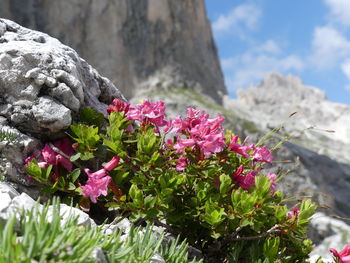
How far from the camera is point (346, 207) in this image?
19.3 m

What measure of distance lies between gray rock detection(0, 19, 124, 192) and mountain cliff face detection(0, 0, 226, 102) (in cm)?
3162

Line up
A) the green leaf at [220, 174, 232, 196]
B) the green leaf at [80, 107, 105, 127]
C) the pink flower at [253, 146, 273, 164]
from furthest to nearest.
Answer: the green leaf at [80, 107, 105, 127], the pink flower at [253, 146, 273, 164], the green leaf at [220, 174, 232, 196]

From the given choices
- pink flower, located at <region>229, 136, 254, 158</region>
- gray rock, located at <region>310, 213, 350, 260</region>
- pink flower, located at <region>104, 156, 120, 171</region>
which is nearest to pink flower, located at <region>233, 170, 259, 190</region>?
pink flower, located at <region>229, 136, 254, 158</region>

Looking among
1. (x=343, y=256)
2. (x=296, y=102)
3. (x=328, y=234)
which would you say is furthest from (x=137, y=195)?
(x=296, y=102)

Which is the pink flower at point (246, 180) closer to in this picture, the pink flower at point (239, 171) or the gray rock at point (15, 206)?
the pink flower at point (239, 171)

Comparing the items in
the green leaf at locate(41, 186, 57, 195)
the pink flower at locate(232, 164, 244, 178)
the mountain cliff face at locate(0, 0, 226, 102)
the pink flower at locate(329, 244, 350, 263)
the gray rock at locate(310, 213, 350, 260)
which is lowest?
the gray rock at locate(310, 213, 350, 260)

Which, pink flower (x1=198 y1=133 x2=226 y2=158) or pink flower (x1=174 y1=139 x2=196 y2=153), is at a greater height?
pink flower (x1=198 y1=133 x2=226 y2=158)

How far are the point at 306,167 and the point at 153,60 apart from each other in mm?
24671

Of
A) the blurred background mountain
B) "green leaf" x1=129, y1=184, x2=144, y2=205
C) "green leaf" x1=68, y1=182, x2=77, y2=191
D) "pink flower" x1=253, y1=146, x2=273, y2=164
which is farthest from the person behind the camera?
the blurred background mountain

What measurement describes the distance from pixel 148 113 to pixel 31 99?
0.96 meters

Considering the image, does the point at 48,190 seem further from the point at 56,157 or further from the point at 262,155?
the point at 262,155

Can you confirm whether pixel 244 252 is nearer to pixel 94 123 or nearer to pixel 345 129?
pixel 94 123

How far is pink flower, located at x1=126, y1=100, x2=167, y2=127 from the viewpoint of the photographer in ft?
10.2

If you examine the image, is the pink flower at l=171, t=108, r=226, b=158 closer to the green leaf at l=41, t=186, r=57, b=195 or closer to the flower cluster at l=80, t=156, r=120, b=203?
the flower cluster at l=80, t=156, r=120, b=203
